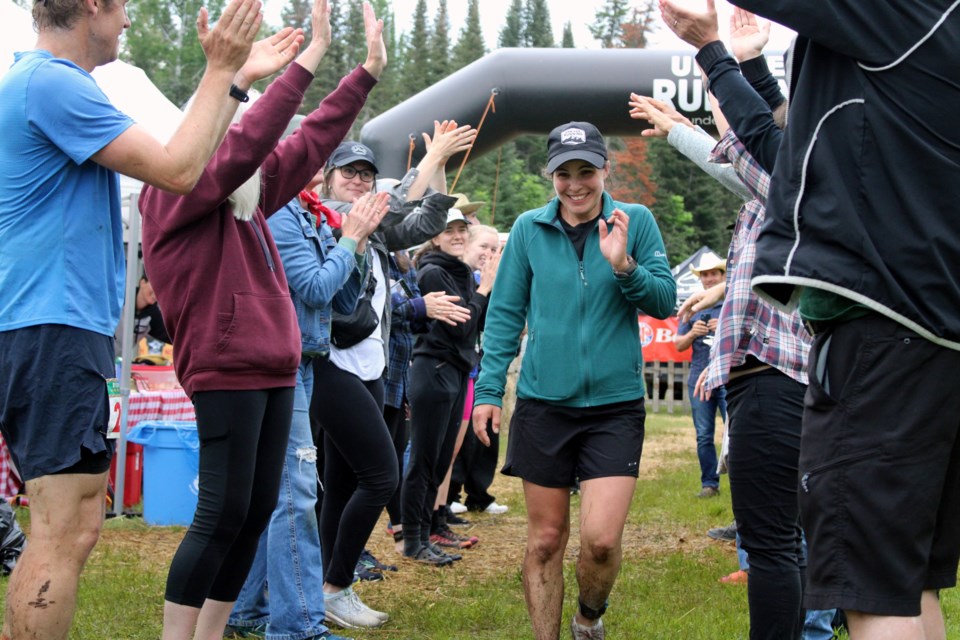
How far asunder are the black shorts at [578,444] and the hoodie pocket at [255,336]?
1.14m

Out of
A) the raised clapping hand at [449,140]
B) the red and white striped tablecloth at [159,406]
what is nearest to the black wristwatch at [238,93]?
the raised clapping hand at [449,140]

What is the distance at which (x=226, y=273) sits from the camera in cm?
330

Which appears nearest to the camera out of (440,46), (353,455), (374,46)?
(374,46)

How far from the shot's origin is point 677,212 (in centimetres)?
4588

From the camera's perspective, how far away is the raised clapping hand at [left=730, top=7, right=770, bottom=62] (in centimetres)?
293

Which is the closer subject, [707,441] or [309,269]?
[309,269]

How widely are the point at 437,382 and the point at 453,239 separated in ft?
3.33

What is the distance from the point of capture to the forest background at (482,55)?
47.3m

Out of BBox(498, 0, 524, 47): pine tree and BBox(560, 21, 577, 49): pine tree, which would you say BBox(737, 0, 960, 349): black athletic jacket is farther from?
BBox(498, 0, 524, 47): pine tree

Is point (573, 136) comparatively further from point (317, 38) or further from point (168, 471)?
point (168, 471)

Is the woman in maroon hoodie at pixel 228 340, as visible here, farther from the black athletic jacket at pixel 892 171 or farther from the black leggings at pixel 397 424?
the black leggings at pixel 397 424

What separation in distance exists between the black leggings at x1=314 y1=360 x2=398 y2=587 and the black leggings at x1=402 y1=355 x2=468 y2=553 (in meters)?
1.46

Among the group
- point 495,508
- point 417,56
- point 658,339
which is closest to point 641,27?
point 417,56

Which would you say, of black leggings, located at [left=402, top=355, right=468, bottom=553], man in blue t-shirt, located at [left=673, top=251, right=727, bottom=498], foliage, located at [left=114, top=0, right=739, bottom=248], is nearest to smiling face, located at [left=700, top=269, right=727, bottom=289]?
man in blue t-shirt, located at [left=673, top=251, right=727, bottom=498]
